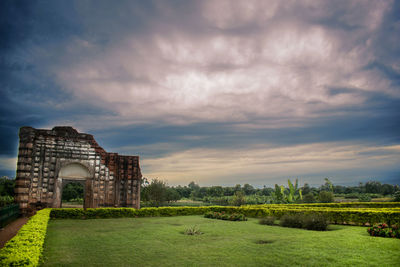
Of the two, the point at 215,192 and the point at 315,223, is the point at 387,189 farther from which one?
the point at 315,223

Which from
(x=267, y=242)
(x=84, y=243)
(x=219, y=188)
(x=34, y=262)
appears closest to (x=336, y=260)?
(x=267, y=242)

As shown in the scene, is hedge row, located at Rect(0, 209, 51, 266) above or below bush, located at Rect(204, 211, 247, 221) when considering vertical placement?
above

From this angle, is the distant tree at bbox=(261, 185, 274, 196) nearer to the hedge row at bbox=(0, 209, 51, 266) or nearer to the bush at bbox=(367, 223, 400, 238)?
the bush at bbox=(367, 223, 400, 238)

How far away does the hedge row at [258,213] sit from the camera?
1398 cm

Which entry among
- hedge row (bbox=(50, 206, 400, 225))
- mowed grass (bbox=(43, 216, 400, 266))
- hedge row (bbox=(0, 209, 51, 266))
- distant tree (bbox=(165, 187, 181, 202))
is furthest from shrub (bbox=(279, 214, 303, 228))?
distant tree (bbox=(165, 187, 181, 202))

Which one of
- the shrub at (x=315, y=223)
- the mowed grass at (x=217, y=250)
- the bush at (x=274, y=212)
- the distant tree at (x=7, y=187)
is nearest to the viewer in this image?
the mowed grass at (x=217, y=250)

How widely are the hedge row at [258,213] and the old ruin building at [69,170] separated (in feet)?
6.55

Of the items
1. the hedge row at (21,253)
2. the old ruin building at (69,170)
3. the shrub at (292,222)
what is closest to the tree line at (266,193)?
the old ruin building at (69,170)

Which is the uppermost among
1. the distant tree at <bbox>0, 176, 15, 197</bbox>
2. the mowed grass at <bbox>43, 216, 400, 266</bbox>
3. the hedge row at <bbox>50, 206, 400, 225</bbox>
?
the distant tree at <bbox>0, 176, 15, 197</bbox>

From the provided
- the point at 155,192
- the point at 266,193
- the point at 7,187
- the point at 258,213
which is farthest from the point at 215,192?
the point at 258,213

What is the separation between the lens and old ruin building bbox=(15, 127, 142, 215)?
758 inches

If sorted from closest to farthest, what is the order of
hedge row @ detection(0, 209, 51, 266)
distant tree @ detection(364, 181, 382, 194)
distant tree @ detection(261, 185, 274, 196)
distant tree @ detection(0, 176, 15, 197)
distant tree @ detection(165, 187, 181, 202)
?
hedge row @ detection(0, 209, 51, 266), distant tree @ detection(0, 176, 15, 197), distant tree @ detection(165, 187, 181, 202), distant tree @ detection(364, 181, 382, 194), distant tree @ detection(261, 185, 274, 196)

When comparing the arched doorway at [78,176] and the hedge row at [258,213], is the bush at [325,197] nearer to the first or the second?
the hedge row at [258,213]

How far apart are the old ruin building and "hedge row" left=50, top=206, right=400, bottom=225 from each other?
2.00m
